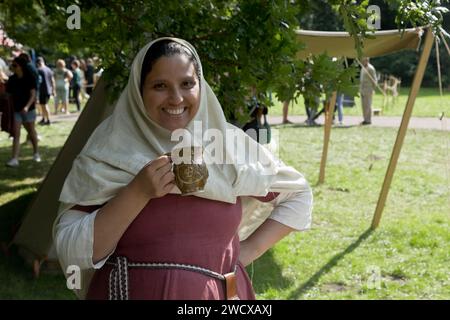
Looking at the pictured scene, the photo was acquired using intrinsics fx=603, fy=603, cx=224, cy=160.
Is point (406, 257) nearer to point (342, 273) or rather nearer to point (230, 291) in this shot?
point (342, 273)

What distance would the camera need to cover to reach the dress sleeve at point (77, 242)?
1700 millimetres

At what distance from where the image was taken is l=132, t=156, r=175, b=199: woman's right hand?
5.43 feet

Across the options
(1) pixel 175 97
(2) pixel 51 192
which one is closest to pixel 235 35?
(1) pixel 175 97

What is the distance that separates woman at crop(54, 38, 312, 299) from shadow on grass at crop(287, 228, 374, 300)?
129 inches

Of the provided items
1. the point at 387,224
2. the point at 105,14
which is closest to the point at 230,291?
the point at 105,14

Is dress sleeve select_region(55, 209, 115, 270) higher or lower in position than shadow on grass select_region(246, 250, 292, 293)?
higher

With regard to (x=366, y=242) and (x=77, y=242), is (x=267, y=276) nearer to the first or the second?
(x=366, y=242)

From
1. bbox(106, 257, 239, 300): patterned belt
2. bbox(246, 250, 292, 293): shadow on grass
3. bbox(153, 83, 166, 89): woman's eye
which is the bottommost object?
bbox(246, 250, 292, 293): shadow on grass

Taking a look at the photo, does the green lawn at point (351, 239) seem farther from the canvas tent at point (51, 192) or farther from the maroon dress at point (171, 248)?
the maroon dress at point (171, 248)

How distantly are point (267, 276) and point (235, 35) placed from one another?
10.2 feet

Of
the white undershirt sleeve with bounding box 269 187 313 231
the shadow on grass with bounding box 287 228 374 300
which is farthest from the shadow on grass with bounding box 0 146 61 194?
the white undershirt sleeve with bounding box 269 187 313 231

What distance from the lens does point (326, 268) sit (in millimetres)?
5746

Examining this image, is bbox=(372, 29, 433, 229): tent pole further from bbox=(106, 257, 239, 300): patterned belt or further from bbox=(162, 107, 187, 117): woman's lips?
bbox=(106, 257, 239, 300): patterned belt
